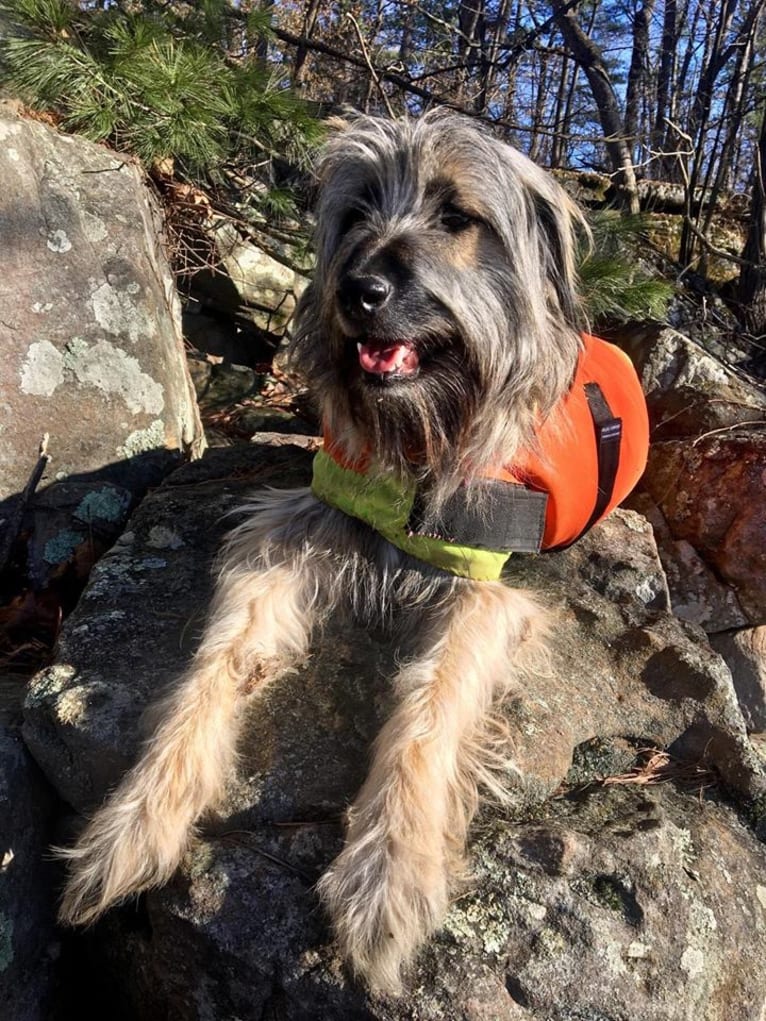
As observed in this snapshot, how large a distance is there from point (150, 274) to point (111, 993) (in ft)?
10.3

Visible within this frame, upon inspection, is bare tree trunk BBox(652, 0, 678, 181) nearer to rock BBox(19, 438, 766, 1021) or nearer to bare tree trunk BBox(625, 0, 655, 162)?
bare tree trunk BBox(625, 0, 655, 162)

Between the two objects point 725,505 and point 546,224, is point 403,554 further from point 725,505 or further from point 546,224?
point 725,505

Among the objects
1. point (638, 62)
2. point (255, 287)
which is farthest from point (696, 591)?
point (638, 62)

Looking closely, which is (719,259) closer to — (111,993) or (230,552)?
(230,552)

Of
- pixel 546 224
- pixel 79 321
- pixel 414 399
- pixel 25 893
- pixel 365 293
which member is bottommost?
pixel 25 893

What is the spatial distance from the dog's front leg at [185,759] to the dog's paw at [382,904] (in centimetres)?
47

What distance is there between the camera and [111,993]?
2432mm

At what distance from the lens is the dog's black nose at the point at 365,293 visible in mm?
2477

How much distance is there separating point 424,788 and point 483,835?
209 millimetres

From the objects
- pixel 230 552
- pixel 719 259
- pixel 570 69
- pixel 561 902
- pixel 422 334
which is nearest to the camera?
pixel 561 902

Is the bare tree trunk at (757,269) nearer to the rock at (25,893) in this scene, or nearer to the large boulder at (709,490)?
the large boulder at (709,490)

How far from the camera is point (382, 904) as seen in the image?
2035mm

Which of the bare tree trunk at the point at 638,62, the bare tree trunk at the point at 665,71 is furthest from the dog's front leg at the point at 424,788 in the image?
the bare tree trunk at the point at 638,62

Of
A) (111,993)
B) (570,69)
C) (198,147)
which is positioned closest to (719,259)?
(198,147)
